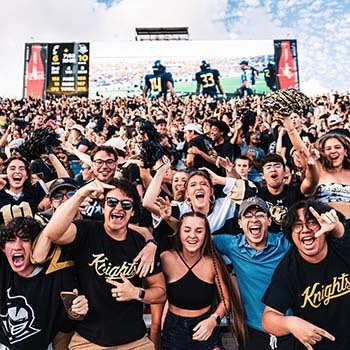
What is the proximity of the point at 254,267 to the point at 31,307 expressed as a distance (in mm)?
1559

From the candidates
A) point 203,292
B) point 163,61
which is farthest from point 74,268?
point 163,61

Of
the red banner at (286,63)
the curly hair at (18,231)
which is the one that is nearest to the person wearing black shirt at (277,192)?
the curly hair at (18,231)

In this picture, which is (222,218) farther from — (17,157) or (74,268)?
(17,157)

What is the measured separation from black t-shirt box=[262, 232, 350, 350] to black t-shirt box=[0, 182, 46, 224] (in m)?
2.15

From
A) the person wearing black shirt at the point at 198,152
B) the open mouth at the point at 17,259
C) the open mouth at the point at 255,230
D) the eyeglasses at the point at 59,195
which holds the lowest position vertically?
the open mouth at the point at 17,259

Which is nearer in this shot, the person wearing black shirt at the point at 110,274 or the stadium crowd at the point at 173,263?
the stadium crowd at the point at 173,263

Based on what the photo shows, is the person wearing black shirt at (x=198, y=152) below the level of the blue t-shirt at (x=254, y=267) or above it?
above

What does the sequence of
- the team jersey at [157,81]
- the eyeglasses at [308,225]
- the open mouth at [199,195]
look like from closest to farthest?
the eyeglasses at [308,225] < the open mouth at [199,195] < the team jersey at [157,81]

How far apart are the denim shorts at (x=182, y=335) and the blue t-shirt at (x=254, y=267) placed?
0.30 m

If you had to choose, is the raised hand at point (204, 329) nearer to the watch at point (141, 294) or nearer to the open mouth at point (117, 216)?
the watch at point (141, 294)

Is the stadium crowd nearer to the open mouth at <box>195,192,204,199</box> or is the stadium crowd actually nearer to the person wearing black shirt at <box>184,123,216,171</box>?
the open mouth at <box>195,192,204,199</box>

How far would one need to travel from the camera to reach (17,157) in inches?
157

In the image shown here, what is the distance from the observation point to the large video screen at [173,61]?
3041 cm

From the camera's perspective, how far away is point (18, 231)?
2.62 metres
